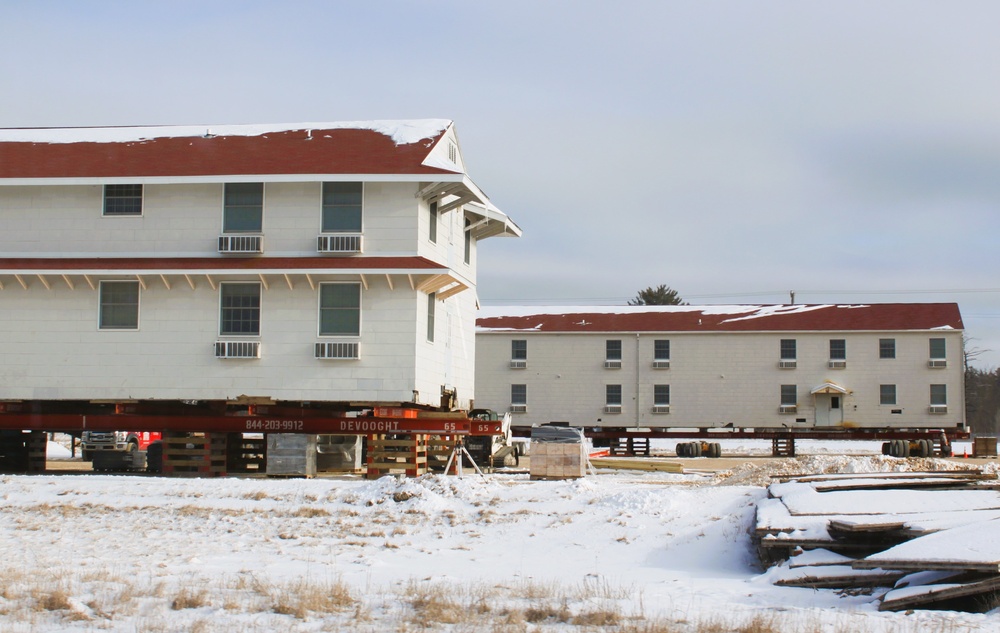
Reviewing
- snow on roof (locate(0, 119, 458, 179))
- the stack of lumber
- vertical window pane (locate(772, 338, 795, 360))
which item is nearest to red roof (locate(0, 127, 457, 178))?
snow on roof (locate(0, 119, 458, 179))

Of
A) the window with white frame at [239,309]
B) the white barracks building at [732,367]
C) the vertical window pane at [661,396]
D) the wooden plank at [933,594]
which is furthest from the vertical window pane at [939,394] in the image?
the wooden plank at [933,594]

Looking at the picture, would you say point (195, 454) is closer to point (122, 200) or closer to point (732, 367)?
point (122, 200)

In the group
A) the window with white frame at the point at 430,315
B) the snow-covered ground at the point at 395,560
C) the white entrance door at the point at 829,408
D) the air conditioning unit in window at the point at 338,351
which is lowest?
the snow-covered ground at the point at 395,560

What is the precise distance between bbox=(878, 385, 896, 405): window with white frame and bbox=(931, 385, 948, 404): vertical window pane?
1.61 meters

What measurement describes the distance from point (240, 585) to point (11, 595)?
243 cm

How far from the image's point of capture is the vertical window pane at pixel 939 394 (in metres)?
47.3

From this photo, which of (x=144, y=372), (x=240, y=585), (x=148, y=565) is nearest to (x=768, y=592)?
(x=240, y=585)

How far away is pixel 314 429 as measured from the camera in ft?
83.7

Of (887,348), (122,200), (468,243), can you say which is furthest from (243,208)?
(887,348)

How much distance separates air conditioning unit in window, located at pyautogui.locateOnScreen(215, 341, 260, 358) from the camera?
2534cm

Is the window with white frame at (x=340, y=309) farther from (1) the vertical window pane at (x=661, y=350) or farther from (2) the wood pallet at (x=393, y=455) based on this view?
(1) the vertical window pane at (x=661, y=350)

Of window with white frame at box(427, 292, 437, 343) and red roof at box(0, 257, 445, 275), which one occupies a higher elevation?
red roof at box(0, 257, 445, 275)

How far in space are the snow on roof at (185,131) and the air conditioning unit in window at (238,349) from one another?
19.5 ft

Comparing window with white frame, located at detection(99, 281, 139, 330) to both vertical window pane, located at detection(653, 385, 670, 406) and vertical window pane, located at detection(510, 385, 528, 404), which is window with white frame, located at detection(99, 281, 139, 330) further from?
vertical window pane, located at detection(653, 385, 670, 406)
